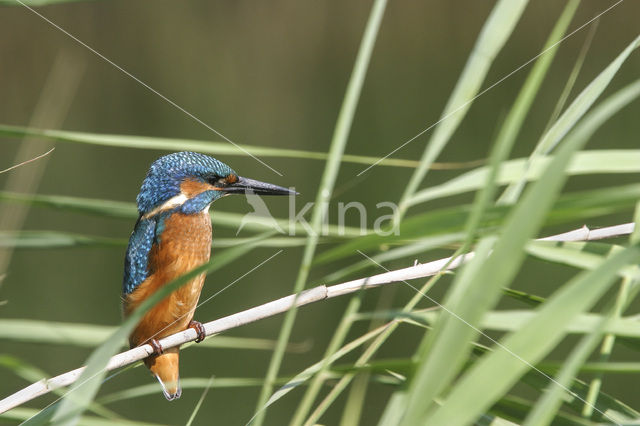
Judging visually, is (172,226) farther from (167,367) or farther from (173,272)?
(167,367)

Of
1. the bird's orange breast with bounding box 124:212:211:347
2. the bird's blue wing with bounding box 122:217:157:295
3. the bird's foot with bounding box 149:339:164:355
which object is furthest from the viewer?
the bird's blue wing with bounding box 122:217:157:295

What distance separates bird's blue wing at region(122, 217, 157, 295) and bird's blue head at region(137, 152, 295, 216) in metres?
0.05

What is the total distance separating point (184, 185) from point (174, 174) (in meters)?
0.04

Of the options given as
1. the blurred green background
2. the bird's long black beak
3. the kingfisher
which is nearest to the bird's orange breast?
the kingfisher

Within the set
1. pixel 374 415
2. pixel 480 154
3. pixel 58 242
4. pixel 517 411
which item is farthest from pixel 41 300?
pixel 517 411

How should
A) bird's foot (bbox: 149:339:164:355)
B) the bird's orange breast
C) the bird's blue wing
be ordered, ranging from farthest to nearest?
the bird's blue wing
the bird's orange breast
bird's foot (bbox: 149:339:164:355)

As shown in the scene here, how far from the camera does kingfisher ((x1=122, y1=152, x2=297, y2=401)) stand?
6.17ft

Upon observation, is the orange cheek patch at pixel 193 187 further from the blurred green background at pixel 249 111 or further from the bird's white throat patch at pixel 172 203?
the blurred green background at pixel 249 111

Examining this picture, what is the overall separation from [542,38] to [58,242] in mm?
8218

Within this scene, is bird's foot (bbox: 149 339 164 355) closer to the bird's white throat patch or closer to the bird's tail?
the bird's tail

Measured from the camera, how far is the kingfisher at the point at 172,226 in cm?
188

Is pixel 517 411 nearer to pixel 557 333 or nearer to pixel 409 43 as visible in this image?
pixel 557 333

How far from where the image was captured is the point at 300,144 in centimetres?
745

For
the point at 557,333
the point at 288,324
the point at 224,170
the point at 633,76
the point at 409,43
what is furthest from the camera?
the point at 409,43
